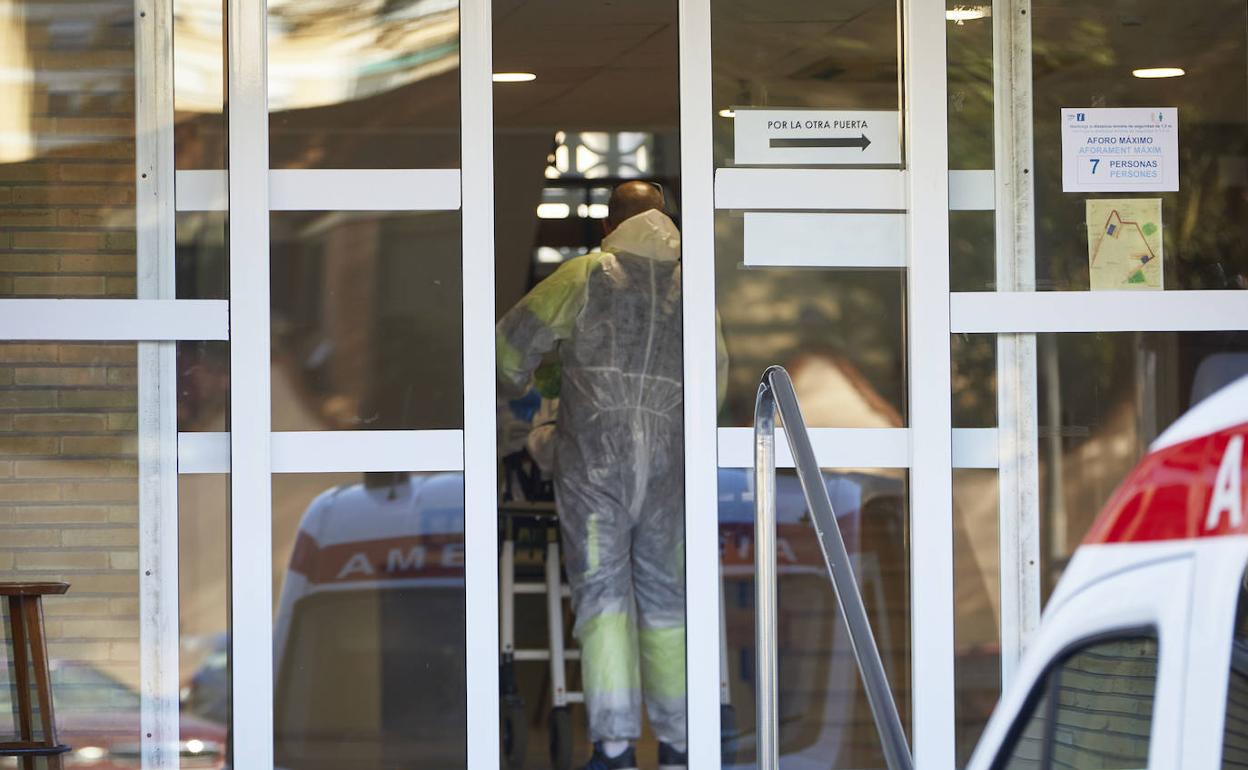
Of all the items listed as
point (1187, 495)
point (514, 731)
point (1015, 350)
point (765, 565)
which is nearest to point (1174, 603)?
point (1187, 495)

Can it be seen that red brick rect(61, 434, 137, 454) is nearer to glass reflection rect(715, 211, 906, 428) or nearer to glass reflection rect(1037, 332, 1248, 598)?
glass reflection rect(715, 211, 906, 428)

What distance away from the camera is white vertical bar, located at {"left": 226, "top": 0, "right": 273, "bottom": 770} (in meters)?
4.47

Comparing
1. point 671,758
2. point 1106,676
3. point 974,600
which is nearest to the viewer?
point 1106,676

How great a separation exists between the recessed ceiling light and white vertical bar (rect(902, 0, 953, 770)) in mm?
568

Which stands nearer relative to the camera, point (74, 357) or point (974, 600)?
point (74, 357)

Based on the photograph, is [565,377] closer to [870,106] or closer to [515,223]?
[870,106]

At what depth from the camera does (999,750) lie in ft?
5.93

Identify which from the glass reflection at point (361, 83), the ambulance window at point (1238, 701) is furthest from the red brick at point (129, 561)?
the ambulance window at point (1238, 701)

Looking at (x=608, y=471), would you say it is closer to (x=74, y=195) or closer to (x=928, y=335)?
(x=928, y=335)

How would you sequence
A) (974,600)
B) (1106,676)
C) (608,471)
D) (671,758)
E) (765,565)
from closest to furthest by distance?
(1106,676) < (765,565) < (974,600) < (671,758) < (608,471)

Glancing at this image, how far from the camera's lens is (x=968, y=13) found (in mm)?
4719

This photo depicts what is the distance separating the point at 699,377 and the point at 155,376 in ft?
4.75

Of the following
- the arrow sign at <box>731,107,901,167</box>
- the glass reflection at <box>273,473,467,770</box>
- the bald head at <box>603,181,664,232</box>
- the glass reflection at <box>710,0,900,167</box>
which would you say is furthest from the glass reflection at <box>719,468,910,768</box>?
the bald head at <box>603,181,664,232</box>

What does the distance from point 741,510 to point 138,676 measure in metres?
1.67
